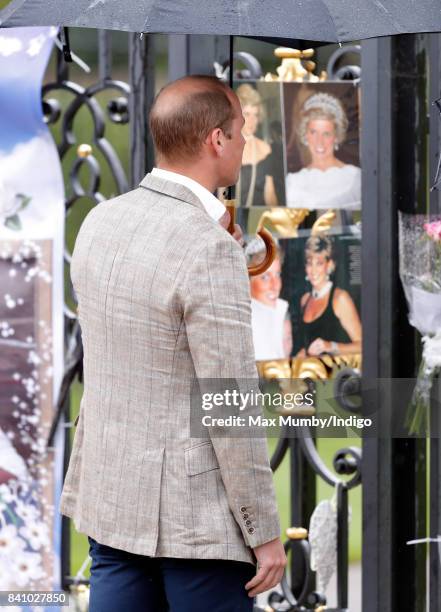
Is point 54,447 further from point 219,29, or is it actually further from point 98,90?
point 219,29

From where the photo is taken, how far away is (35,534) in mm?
3762

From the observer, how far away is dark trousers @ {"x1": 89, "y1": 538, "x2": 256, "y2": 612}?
2246 mm

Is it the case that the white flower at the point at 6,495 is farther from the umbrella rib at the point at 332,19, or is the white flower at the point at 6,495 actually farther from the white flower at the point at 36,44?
the umbrella rib at the point at 332,19

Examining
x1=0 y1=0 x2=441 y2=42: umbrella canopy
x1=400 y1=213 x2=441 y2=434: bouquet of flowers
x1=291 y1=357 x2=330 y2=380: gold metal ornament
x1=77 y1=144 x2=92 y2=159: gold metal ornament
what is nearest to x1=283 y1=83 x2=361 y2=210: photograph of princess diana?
x1=400 y1=213 x2=441 y2=434: bouquet of flowers

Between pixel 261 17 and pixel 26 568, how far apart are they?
2202 mm

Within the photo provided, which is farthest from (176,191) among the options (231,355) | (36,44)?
(36,44)

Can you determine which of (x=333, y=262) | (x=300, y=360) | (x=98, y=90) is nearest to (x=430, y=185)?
(x=333, y=262)

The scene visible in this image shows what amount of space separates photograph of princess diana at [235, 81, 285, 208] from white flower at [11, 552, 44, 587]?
1.36 meters

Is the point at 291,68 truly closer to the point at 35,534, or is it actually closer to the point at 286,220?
the point at 286,220

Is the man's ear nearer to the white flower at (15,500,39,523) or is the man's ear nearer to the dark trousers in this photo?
the dark trousers

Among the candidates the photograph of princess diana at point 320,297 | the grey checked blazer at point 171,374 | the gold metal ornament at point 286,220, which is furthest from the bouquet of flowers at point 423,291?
the grey checked blazer at point 171,374

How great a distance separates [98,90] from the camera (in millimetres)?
3736

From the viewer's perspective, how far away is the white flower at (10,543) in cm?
376

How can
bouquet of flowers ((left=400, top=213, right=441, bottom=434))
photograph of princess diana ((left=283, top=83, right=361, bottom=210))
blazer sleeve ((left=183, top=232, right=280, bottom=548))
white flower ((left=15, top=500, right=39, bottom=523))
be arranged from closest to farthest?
blazer sleeve ((left=183, top=232, right=280, bottom=548)) < bouquet of flowers ((left=400, top=213, right=441, bottom=434)) < photograph of princess diana ((left=283, top=83, right=361, bottom=210)) < white flower ((left=15, top=500, right=39, bottom=523))
